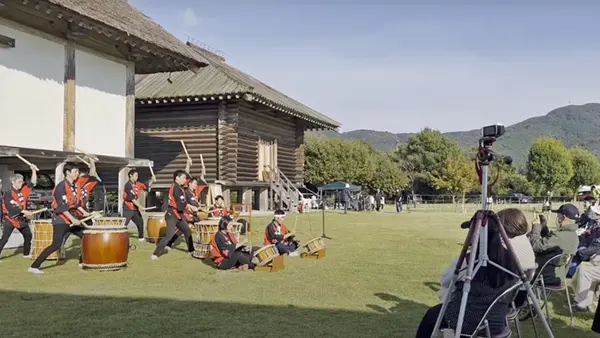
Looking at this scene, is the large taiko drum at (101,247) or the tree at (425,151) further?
the tree at (425,151)

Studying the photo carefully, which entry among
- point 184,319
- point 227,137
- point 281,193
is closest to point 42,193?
point 227,137

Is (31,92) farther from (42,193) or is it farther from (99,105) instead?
(42,193)

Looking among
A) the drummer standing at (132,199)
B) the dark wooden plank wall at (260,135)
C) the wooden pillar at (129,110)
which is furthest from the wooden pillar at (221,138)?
the drummer standing at (132,199)

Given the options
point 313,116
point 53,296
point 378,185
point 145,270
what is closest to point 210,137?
point 313,116

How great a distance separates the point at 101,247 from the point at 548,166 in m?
75.8

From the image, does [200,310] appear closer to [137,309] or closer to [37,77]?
[137,309]

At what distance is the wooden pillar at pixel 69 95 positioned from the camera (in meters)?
15.9

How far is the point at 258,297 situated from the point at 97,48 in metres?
11.4

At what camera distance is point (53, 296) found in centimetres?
842

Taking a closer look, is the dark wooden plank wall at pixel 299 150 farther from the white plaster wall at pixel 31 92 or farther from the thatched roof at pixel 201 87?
the white plaster wall at pixel 31 92

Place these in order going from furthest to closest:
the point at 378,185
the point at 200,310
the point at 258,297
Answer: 1. the point at 378,185
2. the point at 258,297
3. the point at 200,310

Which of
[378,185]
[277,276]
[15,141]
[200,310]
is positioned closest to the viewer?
[200,310]

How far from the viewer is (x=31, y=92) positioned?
49.2 ft

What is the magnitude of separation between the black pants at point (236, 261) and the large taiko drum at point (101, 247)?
1913 millimetres
